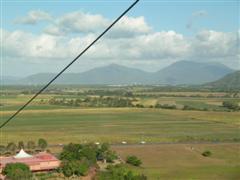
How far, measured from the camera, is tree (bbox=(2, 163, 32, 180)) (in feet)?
52.1

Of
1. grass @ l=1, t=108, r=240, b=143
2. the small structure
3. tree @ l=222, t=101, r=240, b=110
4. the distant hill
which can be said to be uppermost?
the distant hill

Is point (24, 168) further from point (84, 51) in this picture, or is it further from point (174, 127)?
point (174, 127)

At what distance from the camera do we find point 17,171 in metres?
16.0

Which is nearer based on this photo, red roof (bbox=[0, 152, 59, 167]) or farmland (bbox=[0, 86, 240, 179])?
red roof (bbox=[0, 152, 59, 167])

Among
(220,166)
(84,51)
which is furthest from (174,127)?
(84,51)

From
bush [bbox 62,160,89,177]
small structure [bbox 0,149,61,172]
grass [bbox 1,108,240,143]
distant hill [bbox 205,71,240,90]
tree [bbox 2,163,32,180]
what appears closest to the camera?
tree [bbox 2,163,32,180]

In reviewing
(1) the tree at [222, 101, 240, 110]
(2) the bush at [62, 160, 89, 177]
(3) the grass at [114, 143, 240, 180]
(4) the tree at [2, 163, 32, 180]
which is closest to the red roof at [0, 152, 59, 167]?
(4) the tree at [2, 163, 32, 180]

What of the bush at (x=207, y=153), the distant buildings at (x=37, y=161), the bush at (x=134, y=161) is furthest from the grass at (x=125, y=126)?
the distant buildings at (x=37, y=161)

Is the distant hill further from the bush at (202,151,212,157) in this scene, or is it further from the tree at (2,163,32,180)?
the tree at (2,163,32,180)

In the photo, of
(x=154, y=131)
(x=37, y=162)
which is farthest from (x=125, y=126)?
(x=37, y=162)

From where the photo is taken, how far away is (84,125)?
39688 millimetres

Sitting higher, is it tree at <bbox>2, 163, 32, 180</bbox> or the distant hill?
the distant hill

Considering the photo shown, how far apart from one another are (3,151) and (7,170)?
7775 mm

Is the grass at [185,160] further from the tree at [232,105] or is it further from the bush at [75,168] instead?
the tree at [232,105]
